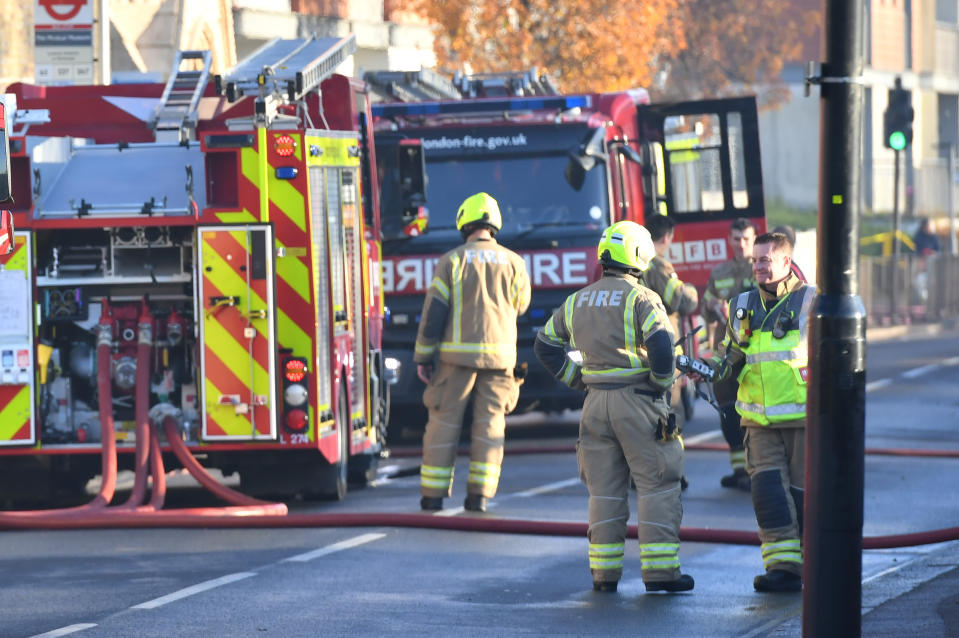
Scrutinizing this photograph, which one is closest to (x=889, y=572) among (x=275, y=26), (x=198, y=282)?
(x=198, y=282)

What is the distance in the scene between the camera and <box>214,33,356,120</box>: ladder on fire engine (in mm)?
11805

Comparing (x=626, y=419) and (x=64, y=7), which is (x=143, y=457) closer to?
(x=626, y=419)

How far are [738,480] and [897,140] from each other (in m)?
16.8

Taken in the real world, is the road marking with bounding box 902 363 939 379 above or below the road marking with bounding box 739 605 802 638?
above

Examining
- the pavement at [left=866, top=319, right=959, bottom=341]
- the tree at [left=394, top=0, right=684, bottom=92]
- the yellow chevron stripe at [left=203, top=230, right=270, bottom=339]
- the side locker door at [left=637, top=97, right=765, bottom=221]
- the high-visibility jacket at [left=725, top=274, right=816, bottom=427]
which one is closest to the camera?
the high-visibility jacket at [left=725, top=274, right=816, bottom=427]

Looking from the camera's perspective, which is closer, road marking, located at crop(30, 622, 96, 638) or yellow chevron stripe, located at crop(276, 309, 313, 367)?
road marking, located at crop(30, 622, 96, 638)

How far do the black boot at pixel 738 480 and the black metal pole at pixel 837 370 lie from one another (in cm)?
631

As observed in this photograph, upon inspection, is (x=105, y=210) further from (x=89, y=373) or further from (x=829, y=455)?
(x=829, y=455)

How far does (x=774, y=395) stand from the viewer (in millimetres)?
9164

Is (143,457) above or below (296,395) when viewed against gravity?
below

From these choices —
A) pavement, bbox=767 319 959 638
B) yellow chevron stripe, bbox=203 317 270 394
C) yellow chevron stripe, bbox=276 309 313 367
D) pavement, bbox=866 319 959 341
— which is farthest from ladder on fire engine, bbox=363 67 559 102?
pavement, bbox=866 319 959 341

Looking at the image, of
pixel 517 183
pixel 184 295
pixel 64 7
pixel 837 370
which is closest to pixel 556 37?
pixel 517 183

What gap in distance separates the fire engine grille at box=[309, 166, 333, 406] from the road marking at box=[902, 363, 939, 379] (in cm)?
1242

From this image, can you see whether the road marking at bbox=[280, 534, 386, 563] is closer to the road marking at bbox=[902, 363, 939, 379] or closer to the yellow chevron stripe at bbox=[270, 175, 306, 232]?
the yellow chevron stripe at bbox=[270, 175, 306, 232]
